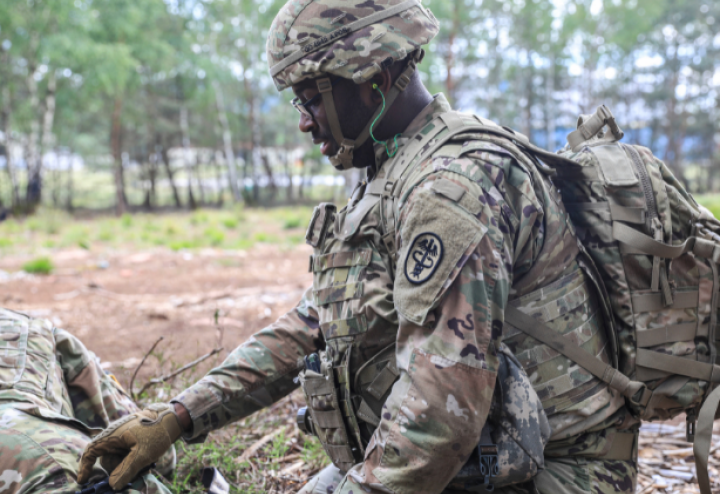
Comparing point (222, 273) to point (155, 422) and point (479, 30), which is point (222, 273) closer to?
point (155, 422)

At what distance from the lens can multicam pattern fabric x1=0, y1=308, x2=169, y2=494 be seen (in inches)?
65.8

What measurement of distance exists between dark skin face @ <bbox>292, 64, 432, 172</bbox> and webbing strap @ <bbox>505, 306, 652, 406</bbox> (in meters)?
0.71

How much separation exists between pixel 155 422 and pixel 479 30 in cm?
2586

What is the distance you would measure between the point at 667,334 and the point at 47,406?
2.08 m

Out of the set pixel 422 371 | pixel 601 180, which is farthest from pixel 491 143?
pixel 422 371

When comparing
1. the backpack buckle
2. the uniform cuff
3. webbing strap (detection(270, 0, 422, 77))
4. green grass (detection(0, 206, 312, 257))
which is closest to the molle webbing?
the backpack buckle

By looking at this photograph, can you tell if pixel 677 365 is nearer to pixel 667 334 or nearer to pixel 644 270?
pixel 667 334

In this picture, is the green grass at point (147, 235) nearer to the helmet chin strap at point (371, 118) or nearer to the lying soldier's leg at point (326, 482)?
the lying soldier's leg at point (326, 482)

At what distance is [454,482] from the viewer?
153 cm

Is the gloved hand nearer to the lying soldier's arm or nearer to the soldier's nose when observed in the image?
the lying soldier's arm

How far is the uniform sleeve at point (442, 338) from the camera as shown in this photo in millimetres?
1293

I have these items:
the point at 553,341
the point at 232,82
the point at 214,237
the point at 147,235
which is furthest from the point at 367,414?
the point at 232,82

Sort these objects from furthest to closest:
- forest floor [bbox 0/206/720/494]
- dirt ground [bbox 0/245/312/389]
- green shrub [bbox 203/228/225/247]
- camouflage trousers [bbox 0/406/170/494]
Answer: green shrub [bbox 203/228/225/247], dirt ground [bbox 0/245/312/389], forest floor [bbox 0/206/720/494], camouflage trousers [bbox 0/406/170/494]

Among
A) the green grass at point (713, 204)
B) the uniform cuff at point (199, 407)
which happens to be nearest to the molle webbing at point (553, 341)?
the uniform cuff at point (199, 407)
